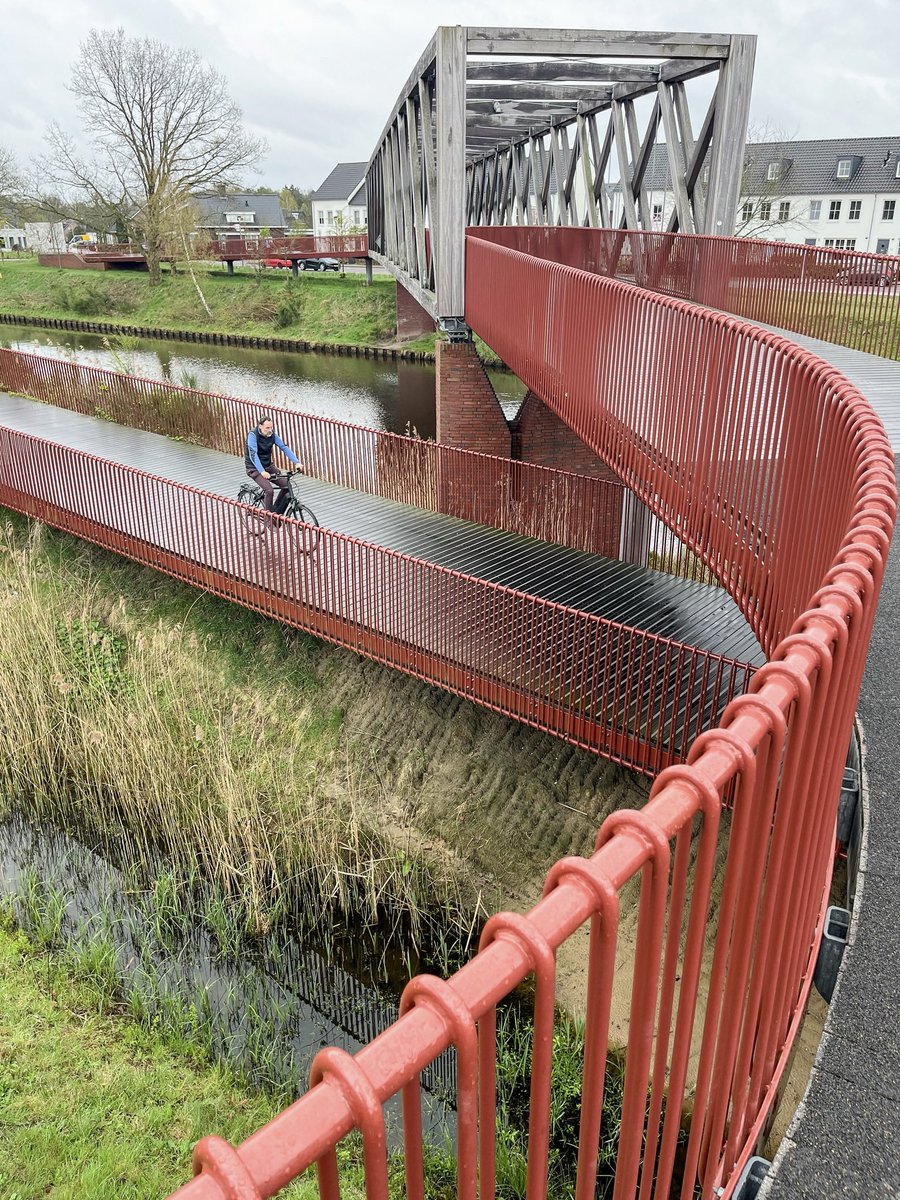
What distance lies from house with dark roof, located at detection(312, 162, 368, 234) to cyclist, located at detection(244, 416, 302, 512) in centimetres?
7738

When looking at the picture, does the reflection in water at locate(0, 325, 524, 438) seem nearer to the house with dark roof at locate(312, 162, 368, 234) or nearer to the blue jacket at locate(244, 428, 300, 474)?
the blue jacket at locate(244, 428, 300, 474)

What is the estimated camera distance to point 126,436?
→ 1897 cm

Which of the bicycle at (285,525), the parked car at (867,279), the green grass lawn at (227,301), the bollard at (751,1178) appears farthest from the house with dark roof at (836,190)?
the bollard at (751,1178)

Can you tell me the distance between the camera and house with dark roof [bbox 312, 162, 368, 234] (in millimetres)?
83500

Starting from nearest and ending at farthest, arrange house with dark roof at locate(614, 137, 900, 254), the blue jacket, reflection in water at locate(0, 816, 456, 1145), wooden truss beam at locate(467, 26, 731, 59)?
reflection in water at locate(0, 816, 456, 1145) < the blue jacket < wooden truss beam at locate(467, 26, 731, 59) < house with dark roof at locate(614, 137, 900, 254)

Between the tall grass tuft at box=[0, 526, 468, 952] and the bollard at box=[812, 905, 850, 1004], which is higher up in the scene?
the bollard at box=[812, 905, 850, 1004]

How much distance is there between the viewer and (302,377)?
35.4 metres

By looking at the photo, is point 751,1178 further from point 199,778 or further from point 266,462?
point 266,462

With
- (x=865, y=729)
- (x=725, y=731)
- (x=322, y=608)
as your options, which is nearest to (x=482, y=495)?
(x=322, y=608)

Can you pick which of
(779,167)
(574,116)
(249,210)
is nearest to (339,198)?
(249,210)

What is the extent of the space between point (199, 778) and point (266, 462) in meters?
4.54

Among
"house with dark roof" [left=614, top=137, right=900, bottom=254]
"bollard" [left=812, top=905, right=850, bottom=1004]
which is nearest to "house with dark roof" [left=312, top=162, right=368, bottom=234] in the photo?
"house with dark roof" [left=614, top=137, right=900, bottom=254]

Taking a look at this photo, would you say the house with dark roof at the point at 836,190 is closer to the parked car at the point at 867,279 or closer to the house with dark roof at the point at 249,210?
the parked car at the point at 867,279

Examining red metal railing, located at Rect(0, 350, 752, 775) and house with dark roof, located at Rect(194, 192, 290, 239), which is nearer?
red metal railing, located at Rect(0, 350, 752, 775)
